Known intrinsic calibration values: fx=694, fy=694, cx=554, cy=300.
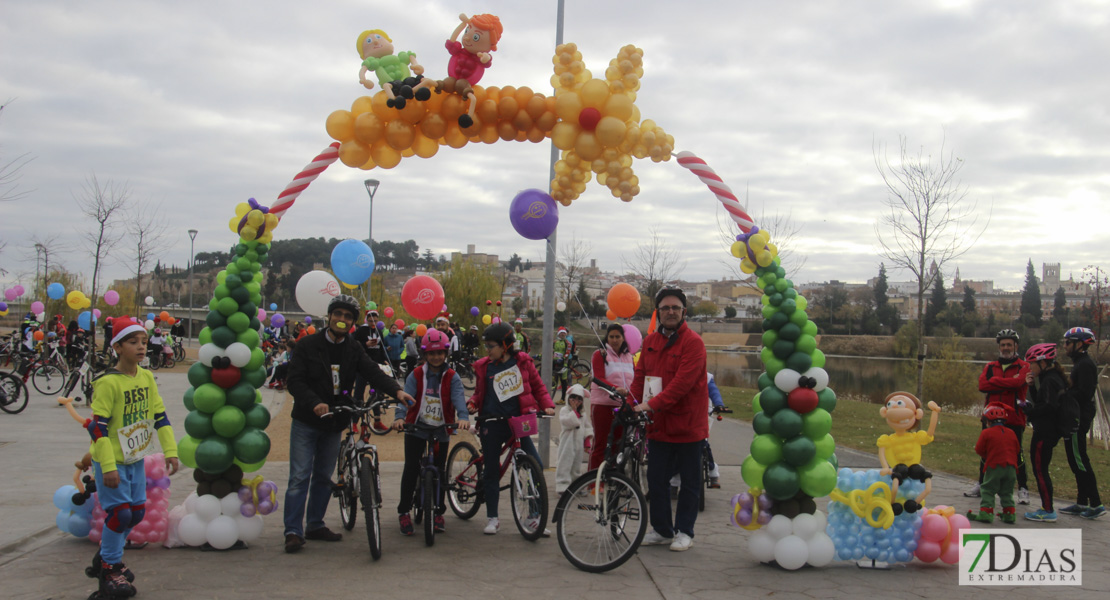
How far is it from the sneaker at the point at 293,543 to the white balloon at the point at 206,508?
0.61m

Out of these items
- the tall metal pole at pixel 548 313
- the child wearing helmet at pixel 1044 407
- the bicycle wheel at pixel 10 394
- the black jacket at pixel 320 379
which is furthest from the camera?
the bicycle wheel at pixel 10 394

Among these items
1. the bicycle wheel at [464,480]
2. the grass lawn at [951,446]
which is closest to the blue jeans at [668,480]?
the bicycle wheel at [464,480]

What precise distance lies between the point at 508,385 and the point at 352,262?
4776 millimetres

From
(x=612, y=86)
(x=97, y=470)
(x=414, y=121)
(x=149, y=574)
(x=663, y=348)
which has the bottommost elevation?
(x=149, y=574)

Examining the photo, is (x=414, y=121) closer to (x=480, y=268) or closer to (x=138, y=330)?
(x=138, y=330)

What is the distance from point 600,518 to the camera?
16.9 ft

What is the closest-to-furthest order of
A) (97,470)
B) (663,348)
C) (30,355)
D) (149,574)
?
(97,470) < (149,574) < (663,348) < (30,355)

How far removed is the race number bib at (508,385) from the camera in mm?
5898

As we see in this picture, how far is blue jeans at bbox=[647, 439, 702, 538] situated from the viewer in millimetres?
5492

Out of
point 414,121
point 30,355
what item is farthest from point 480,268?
point 414,121

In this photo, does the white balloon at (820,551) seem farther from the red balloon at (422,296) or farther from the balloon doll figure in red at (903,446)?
the red balloon at (422,296)

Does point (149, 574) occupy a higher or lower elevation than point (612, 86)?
lower

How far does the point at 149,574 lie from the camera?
15.6 ft

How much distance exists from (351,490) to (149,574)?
1.55m
